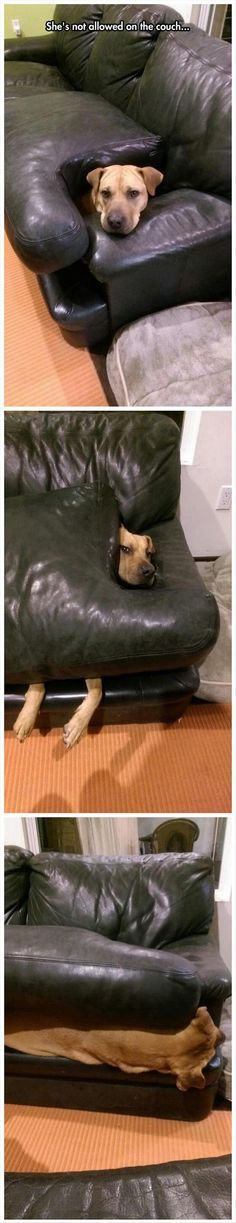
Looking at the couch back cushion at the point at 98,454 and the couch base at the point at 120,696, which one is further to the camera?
the couch back cushion at the point at 98,454

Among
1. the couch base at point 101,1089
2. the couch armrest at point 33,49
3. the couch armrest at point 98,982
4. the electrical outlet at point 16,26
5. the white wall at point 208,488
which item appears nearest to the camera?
the couch armrest at point 98,982

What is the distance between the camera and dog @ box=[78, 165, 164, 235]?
4.61ft

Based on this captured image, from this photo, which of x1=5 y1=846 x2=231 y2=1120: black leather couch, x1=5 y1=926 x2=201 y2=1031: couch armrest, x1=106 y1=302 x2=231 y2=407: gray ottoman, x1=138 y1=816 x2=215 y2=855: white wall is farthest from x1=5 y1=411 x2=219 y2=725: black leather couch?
x1=5 y1=926 x2=201 y2=1031: couch armrest

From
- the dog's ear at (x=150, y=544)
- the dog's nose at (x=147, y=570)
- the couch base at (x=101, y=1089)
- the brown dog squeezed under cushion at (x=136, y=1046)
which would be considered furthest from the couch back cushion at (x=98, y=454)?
the couch base at (x=101, y=1089)

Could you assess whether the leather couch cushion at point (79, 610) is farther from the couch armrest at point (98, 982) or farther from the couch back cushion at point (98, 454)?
the couch armrest at point (98, 982)

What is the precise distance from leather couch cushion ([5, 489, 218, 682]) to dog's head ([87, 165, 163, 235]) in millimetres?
624

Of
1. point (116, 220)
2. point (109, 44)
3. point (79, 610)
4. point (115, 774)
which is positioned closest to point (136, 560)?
point (79, 610)

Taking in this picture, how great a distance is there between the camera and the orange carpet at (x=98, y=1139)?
1248 millimetres

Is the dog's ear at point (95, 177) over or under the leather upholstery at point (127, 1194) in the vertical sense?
over

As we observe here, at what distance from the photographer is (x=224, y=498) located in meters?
1.66

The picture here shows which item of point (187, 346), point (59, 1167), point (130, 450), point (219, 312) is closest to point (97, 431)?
point (130, 450)

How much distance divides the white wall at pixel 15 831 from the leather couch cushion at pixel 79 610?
31 cm

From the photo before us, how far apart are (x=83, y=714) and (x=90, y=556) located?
1.06 ft

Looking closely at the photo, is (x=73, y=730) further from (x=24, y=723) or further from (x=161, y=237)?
(x=161, y=237)
